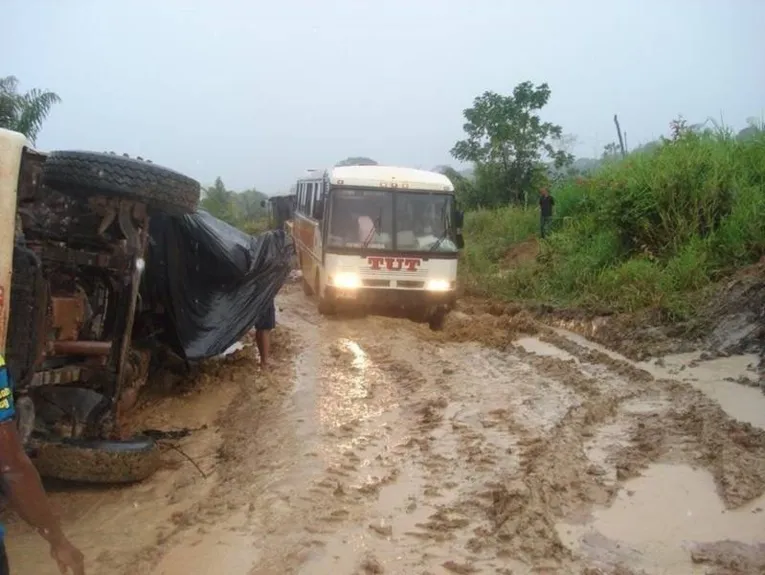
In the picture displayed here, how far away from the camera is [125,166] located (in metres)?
3.96

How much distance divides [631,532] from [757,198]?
288 inches

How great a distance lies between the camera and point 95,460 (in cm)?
388

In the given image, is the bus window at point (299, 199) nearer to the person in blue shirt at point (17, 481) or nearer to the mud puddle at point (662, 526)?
the mud puddle at point (662, 526)

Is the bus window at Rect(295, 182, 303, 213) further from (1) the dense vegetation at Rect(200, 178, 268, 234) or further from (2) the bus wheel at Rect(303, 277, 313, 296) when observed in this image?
(1) the dense vegetation at Rect(200, 178, 268, 234)

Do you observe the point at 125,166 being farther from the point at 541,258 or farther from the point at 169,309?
the point at 541,258

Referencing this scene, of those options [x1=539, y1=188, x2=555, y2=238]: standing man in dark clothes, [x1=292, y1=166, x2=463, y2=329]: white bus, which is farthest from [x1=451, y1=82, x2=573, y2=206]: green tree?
[x1=292, y1=166, x2=463, y2=329]: white bus

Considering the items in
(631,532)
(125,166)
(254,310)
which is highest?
(125,166)

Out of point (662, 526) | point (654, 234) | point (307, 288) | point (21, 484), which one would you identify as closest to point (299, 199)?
point (307, 288)

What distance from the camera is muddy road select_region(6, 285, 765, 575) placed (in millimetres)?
3375

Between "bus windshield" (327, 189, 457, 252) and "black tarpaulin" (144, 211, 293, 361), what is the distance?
3277 mm

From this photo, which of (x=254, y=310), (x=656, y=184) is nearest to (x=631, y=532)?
(x=254, y=310)

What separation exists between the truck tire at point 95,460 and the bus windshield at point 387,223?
601 cm

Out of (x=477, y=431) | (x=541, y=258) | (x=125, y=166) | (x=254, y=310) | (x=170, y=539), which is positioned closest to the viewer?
(x=170, y=539)

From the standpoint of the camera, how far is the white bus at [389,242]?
388 inches
